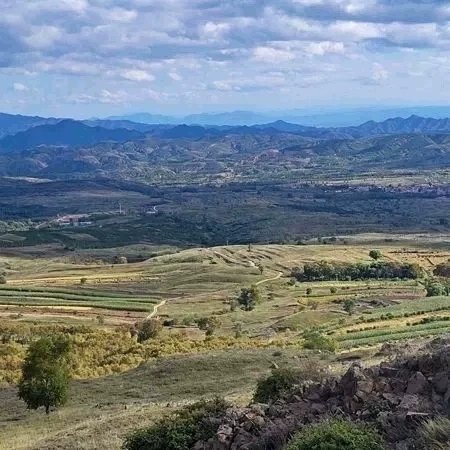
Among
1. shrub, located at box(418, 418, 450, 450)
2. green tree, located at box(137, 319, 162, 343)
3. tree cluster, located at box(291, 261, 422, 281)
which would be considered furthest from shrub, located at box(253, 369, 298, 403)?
tree cluster, located at box(291, 261, 422, 281)

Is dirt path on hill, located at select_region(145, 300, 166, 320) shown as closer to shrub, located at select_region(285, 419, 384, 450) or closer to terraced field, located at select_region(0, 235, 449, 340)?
terraced field, located at select_region(0, 235, 449, 340)

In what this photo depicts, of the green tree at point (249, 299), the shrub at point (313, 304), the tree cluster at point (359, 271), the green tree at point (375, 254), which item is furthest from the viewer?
the green tree at point (375, 254)

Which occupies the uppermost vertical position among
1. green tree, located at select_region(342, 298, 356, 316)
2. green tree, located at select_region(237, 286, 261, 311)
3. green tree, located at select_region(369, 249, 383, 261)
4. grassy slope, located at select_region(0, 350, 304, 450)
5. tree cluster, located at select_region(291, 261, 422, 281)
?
grassy slope, located at select_region(0, 350, 304, 450)

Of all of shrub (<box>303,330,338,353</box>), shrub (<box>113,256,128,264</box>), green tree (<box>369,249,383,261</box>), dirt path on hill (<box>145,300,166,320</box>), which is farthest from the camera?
shrub (<box>113,256,128,264</box>)

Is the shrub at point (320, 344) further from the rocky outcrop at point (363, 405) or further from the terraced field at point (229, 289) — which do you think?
the rocky outcrop at point (363, 405)

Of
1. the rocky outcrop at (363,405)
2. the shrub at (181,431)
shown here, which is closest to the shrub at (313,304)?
the shrub at (181,431)

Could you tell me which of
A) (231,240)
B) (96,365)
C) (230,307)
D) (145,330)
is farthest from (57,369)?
(231,240)
